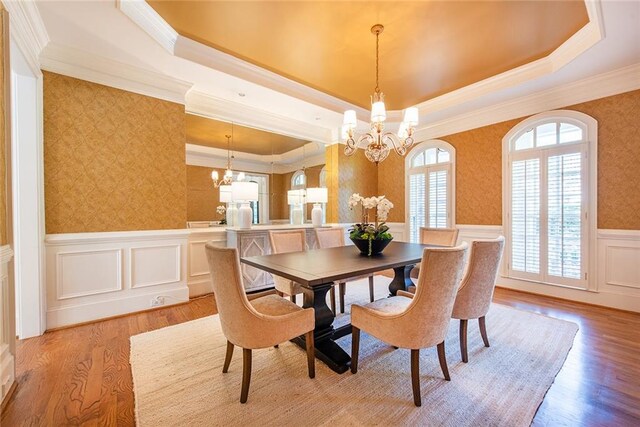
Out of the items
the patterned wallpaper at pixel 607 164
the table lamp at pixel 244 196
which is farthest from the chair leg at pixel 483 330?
the table lamp at pixel 244 196

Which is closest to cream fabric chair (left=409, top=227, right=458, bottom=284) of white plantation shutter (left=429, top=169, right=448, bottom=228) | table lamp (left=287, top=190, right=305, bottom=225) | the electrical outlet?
white plantation shutter (left=429, top=169, right=448, bottom=228)

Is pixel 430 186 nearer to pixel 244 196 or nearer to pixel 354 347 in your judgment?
pixel 244 196

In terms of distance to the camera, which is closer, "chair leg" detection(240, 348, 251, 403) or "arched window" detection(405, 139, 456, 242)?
"chair leg" detection(240, 348, 251, 403)

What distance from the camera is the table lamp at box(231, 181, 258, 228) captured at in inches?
147

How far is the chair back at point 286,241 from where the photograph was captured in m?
3.02

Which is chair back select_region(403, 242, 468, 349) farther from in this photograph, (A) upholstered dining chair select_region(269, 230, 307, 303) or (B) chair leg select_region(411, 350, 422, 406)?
(A) upholstered dining chair select_region(269, 230, 307, 303)

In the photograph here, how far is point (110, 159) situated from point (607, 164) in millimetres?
5807

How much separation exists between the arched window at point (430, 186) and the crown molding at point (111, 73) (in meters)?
4.15

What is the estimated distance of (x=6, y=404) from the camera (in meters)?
1.63

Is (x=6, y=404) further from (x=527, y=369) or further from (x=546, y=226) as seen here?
(x=546, y=226)

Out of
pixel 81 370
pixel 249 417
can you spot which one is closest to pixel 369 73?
Answer: pixel 249 417

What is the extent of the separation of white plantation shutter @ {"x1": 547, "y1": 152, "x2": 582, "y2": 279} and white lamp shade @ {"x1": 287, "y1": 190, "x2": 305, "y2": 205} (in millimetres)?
3762

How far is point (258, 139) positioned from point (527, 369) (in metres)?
4.34

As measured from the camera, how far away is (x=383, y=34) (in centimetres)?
263
